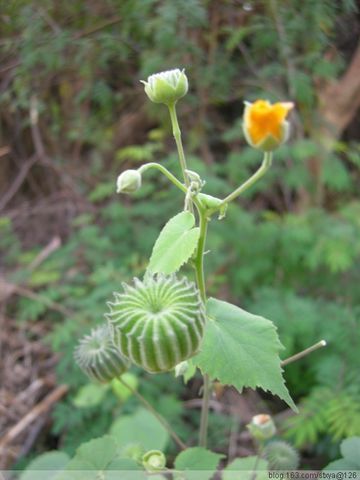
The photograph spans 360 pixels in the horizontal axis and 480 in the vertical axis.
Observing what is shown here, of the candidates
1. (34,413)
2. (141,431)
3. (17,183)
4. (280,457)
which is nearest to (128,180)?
(280,457)

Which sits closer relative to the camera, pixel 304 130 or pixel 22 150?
pixel 304 130

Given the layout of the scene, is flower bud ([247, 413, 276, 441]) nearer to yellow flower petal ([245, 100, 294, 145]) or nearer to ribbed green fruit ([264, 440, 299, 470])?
ribbed green fruit ([264, 440, 299, 470])

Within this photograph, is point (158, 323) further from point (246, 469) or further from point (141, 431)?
point (141, 431)

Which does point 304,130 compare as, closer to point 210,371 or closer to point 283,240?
point 283,240

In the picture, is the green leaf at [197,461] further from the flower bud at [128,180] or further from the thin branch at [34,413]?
the thin branch at [34,413]

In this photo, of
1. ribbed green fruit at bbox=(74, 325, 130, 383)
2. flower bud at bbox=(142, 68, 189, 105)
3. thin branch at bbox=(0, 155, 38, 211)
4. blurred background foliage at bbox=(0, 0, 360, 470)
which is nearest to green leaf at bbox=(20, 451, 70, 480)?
ribbed green fruit at bbox=(74, 325, 130, 383)

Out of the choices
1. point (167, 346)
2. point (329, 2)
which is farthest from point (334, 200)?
point (167, 346)
